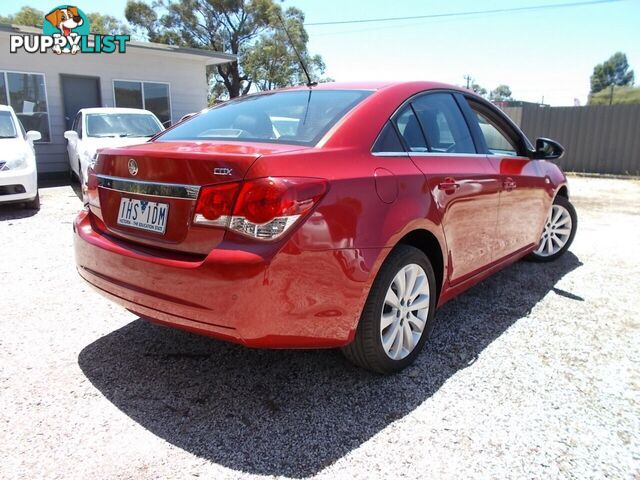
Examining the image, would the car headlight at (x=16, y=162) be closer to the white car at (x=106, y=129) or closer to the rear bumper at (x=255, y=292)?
the white car at (x=106, y=129)

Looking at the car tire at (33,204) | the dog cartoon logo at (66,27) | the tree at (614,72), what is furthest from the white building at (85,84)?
the tree at (614,72)

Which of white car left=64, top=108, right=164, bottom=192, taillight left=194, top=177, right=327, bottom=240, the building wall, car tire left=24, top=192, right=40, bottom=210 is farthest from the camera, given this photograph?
the building wall

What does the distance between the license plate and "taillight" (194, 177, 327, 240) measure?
32cm

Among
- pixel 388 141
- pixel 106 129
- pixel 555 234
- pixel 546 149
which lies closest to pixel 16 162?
pixel 106 129

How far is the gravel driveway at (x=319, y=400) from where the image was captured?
2.08 meters

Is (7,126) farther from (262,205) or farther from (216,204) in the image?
(262,205)

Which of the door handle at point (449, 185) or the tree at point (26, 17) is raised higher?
the tree at point (26, 17)

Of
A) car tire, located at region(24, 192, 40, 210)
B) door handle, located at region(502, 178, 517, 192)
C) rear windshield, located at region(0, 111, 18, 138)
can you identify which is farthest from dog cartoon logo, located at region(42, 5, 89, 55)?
door handle, located at region(502, 178, 517, 192)

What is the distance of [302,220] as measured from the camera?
209 cm

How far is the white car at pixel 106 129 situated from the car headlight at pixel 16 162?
3.90 feet

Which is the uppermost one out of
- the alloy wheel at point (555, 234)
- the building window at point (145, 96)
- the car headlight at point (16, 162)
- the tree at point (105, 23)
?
the tree at point (105, 23)

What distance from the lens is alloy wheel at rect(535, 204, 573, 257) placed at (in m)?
5.01

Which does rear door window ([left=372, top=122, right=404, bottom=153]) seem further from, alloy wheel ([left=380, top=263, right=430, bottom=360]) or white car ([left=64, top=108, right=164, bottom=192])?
white car ([left=64, top=108, right=164, bottom=192])

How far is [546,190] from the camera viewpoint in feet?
14.6
